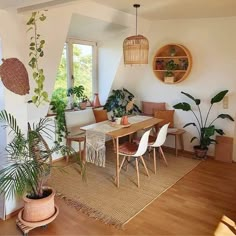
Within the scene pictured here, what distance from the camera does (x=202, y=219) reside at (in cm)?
272

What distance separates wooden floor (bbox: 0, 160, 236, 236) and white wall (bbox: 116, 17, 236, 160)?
4.84 feet

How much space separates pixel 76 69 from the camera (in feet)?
16.0

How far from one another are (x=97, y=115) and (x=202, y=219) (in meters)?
2.56

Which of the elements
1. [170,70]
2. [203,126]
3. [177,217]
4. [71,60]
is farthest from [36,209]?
[170,70]

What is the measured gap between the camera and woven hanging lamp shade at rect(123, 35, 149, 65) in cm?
365

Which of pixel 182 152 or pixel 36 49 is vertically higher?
pixel 36 49

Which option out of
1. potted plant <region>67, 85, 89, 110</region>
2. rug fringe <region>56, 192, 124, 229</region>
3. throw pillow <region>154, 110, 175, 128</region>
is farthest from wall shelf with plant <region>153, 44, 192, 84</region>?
rug fringe <region>56, 192, 124, 229</region>

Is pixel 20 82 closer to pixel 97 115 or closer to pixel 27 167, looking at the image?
pixel 27 167

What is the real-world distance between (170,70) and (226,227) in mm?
2937

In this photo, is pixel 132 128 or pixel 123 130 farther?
pixel 132 128

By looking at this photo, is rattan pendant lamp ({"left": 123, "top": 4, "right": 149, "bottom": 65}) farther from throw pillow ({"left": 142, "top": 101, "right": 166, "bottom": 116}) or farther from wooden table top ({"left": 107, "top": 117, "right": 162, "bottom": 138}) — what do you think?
throw pillow ({"left": 142, "top": 101, "right": 166, "bottom": 116})

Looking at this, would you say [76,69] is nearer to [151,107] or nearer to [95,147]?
[151,107]

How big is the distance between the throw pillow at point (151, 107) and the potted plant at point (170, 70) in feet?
1.63

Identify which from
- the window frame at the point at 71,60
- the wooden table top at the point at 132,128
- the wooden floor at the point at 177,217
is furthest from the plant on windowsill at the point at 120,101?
the wooden floor at the point at 177,217
